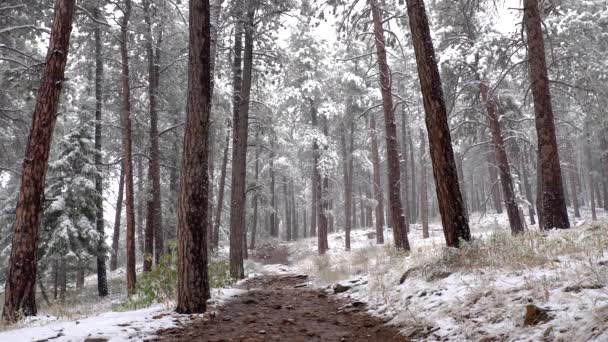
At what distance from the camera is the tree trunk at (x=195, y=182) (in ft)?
20.3

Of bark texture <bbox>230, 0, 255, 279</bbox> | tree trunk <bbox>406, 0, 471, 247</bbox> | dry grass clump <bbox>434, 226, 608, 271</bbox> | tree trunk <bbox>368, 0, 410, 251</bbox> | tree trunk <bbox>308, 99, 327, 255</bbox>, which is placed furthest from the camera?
tree trunk <bbox>308, 99, 327, 255</bbox>

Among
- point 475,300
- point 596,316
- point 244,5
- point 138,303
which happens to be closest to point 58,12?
point 244,5

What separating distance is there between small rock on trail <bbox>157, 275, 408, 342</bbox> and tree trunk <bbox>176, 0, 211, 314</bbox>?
587 mm

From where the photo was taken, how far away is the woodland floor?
16.3 ft

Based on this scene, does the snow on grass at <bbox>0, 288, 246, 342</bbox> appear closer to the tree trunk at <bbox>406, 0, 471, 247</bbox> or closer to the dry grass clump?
the dry grass clump

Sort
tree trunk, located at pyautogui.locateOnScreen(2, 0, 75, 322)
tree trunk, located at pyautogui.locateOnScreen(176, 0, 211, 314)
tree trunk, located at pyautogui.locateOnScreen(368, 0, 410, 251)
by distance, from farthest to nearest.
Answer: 1. tree trunk, located at pyautogui.locateOnScreen(368, 0, 410, 251)
2. tree trunk, located at pyautogui.locateOnScreen(2, 0, 75, 322)
3. tree trunk, located at pyautogui.locateOnScreen(176, 0, 211, 314)

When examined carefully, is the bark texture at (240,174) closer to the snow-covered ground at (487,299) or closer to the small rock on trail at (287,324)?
the small rock on trail at (287,324)

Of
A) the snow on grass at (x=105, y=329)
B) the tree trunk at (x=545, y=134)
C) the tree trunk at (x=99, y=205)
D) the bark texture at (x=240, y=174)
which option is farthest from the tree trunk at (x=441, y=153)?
the tree trunk at (x=99, y=205)

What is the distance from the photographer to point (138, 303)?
7371 millimetres

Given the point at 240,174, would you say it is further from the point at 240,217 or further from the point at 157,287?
the point at 157,287

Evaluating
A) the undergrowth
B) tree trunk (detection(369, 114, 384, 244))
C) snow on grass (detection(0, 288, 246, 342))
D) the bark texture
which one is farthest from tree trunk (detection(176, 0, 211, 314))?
tree trunk (detection(369, 114, 384, 244))

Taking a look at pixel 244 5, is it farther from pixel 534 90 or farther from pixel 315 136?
pixel 315 136

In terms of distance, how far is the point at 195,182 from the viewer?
20.5 ft

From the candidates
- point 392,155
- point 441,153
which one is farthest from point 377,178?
point 441,153
